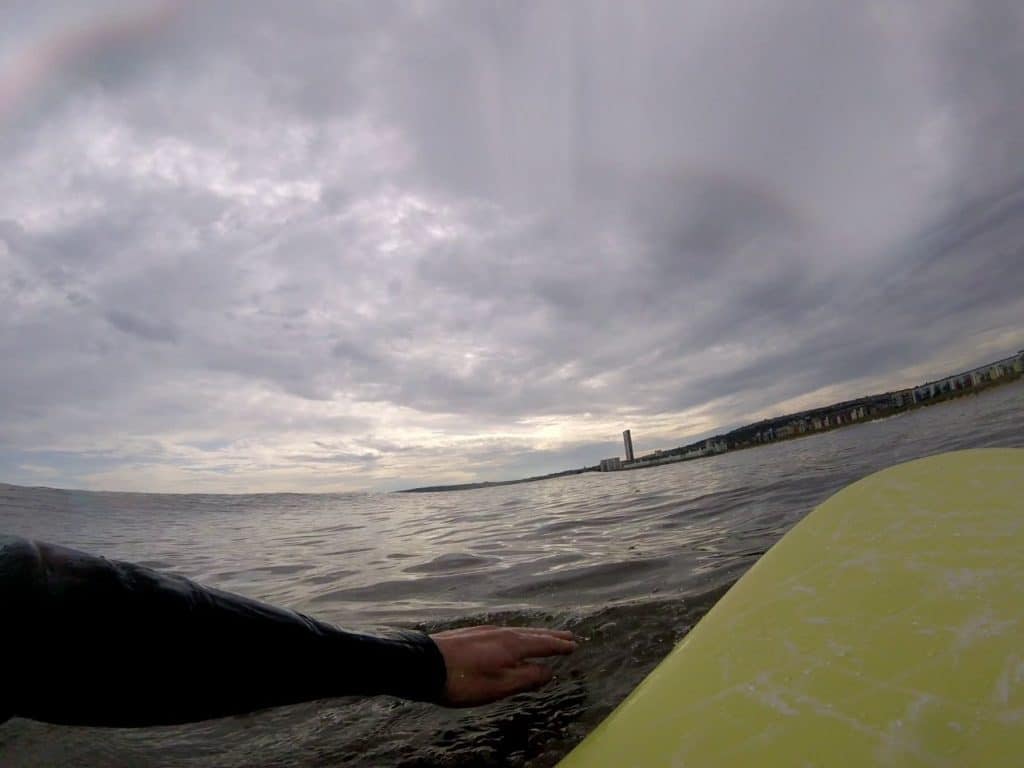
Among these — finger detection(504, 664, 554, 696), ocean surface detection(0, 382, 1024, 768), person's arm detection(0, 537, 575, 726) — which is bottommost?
ocean surface detection(0, 382, 1024, 768)

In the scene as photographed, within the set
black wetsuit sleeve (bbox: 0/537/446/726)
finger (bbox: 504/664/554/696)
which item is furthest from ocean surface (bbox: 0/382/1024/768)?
black wetsuit sleeve (bbox: 0/537/446/726)

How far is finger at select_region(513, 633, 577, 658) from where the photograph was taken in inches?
72.0

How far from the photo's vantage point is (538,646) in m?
1.87

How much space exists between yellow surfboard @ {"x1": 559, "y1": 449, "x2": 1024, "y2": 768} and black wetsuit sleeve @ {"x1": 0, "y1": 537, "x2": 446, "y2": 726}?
0.67 meters

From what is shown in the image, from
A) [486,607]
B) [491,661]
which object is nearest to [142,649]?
[491,661]

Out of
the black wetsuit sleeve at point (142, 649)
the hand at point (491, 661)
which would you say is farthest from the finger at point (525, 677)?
the black wetsuit sleeve at point (142, 649)

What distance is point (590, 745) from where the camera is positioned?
117 centimetres

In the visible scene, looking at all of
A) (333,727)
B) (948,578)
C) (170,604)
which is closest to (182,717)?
(170,604)

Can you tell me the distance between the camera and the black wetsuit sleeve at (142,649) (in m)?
0.93

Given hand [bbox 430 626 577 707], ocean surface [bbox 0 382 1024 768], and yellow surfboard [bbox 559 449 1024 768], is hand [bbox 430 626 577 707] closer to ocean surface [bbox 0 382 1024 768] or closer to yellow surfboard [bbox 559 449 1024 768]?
ocean surface [bbox 0 382 1024 768]

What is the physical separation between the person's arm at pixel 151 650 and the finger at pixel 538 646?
1.53 feet

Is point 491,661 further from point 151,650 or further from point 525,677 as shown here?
point 151,650

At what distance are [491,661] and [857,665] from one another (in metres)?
1.07

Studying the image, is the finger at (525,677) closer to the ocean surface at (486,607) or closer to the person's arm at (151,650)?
the ocean surface at (486,607)
